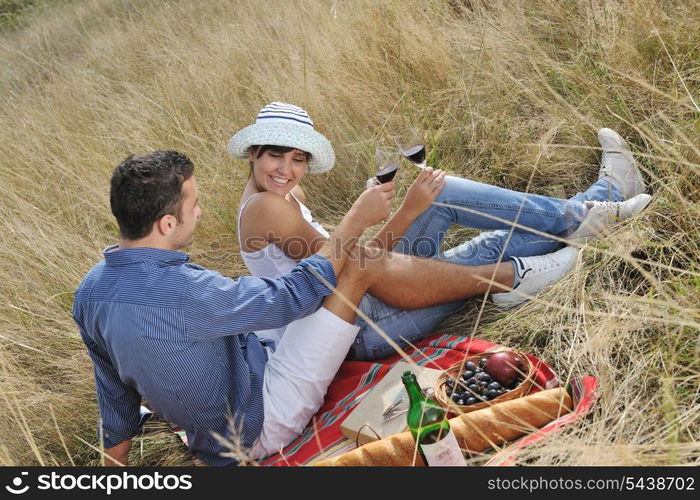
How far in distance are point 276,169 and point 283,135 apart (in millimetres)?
156

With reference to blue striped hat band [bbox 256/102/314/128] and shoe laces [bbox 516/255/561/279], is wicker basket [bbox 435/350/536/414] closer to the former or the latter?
shoe laces [bbox 516/255/561/279]

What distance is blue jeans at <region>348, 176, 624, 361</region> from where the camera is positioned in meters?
3.10

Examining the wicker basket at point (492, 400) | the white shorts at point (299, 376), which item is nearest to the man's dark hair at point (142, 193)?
the white shorts at point (299, 376)

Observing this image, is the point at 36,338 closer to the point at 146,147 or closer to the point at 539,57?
the point at 146,147

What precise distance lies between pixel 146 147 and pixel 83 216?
0.78 metres

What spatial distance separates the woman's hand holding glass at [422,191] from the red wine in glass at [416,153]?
0.08 metres

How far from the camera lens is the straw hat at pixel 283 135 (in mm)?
2975

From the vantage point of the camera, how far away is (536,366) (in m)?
2.52

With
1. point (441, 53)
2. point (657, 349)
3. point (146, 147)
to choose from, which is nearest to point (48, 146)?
point (146, 147)

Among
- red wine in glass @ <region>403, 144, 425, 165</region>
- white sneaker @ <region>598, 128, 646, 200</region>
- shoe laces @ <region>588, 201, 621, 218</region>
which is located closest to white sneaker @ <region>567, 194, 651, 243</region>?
shoe laces @ <region>588, 201, 621, 218</region>

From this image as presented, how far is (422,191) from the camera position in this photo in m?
3.06

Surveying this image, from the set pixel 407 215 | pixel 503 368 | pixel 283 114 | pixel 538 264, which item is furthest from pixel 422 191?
pixel 503 368

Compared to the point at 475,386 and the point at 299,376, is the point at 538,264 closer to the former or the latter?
the point at 475,386

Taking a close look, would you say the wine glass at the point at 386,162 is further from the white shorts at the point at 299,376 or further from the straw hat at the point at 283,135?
the white shorts at the point at 299,376
